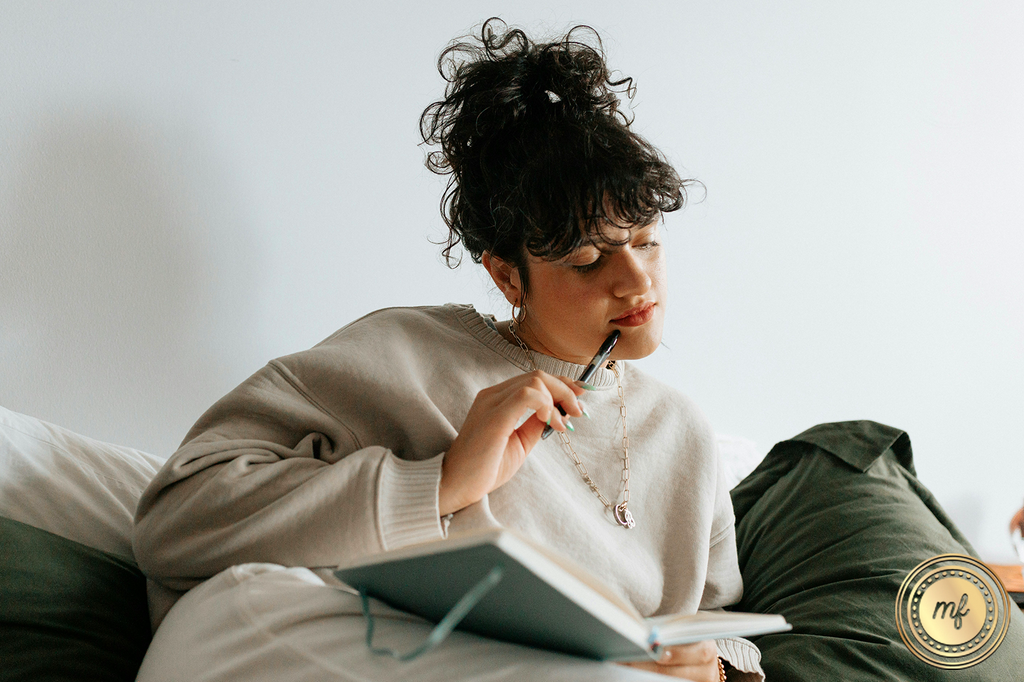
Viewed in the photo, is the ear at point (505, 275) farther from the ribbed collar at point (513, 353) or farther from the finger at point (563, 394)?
the finger at point (563, 394)

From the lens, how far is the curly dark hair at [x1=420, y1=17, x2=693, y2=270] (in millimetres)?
935

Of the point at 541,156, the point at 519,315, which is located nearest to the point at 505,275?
the point at 519,315

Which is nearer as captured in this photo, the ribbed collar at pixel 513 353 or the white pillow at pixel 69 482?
the white pillow at pixel 69 482

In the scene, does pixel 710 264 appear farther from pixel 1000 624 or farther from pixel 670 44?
pixel 1000 624

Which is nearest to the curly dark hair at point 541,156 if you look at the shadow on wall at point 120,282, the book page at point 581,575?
the shadow on wall at point 120,282

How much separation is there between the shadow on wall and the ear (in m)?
0.43

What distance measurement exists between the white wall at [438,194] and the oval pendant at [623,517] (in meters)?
0.57

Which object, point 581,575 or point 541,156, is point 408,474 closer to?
point 581,575

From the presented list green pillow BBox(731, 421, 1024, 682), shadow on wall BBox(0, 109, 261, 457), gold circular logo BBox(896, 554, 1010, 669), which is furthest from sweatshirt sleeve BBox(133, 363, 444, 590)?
gold circular logo BBox(896, 554, 1010, 669)

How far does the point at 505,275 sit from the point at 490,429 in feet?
1.09

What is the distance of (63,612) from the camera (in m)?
0.75

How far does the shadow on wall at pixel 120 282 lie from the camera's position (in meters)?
1.08

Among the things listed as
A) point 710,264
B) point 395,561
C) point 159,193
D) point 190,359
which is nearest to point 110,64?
point 159,193

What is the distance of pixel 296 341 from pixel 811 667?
2.99ft
